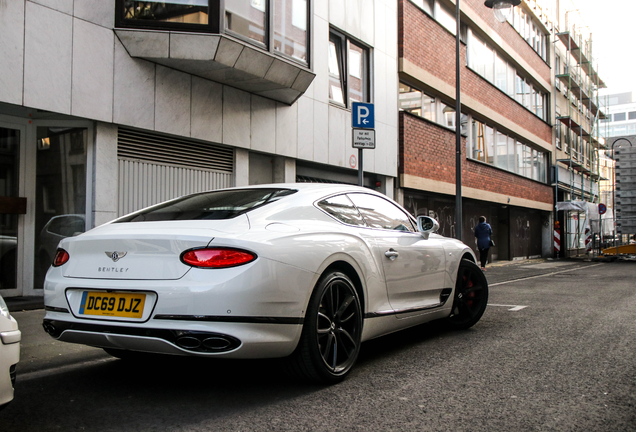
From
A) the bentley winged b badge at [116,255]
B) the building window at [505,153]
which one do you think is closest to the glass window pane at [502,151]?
the building window at [505,153]

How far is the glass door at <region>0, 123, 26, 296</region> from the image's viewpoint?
25.9 feet

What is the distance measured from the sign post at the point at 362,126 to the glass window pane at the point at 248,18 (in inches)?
94.9

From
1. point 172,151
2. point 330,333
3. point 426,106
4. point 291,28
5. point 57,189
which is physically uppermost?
point 426,106

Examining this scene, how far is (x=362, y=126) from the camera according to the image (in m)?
9.16

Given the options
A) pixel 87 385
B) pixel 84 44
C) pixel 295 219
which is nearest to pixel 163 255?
pixel 295 219

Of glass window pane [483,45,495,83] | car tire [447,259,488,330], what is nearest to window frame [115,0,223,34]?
car tire [447,259,488,330]

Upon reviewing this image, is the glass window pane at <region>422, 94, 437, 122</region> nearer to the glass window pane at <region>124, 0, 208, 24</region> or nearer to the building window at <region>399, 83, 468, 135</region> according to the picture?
the building window at <region>399, 83, 468, 135</region>

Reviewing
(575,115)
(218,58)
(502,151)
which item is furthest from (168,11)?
(575,115)

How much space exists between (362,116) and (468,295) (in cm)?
398

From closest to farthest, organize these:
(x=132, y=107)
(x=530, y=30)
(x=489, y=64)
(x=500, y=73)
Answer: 1. (x=132, y=107)
2. (x=489, y=64)
3. (x=500, y=73)
4. (x=530, y=30)

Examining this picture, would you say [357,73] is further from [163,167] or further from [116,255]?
[116,255]

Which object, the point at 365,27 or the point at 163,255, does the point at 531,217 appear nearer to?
the point at 365,27

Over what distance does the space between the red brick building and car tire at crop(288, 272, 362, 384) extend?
1346 centimetres

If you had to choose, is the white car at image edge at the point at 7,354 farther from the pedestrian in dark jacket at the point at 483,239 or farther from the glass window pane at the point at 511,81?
the glass window pane at the point at 511,81
